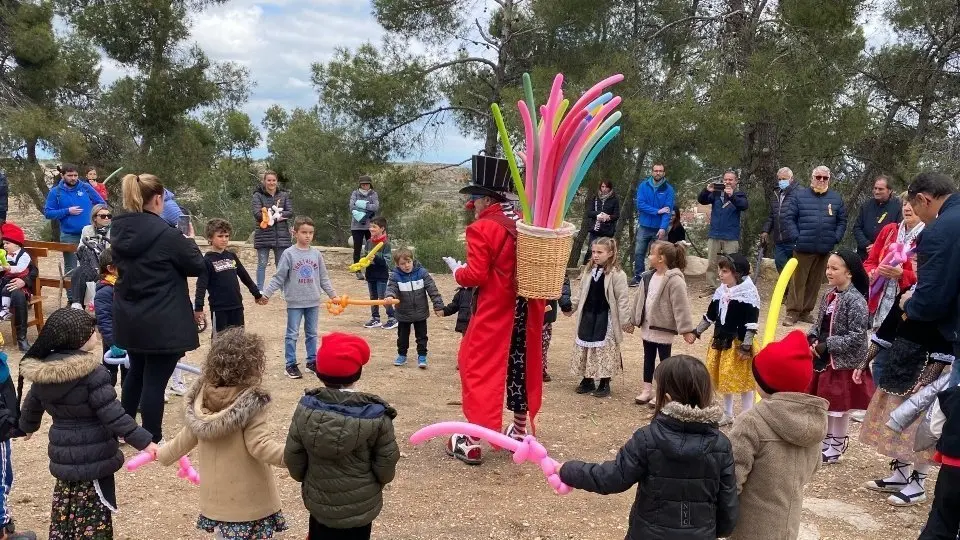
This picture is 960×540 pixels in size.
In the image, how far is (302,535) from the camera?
368 cm

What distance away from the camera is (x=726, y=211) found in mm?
10430

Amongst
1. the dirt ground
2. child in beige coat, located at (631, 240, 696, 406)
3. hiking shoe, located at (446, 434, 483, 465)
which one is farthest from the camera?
child in beige coat, located at (631, 240, 696, 406)

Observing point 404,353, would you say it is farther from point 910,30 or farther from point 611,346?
point 910,30

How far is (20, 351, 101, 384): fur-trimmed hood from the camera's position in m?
2.90

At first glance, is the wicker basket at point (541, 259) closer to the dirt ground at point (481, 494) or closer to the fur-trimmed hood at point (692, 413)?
the dirt ground at point (481, 494)

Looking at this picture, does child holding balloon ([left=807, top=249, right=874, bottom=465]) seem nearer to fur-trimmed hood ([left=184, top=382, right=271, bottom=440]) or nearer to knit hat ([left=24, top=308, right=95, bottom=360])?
fur-trimmed hood ([left=184, top=382, right=271, bottom=440])

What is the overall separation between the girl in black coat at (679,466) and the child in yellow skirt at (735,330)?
2705mm

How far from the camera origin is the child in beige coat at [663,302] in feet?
18.2

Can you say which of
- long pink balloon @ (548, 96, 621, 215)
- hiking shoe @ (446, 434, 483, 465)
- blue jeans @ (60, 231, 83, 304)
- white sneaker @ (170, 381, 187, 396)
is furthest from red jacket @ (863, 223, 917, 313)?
blue jeans @ (60, 231, 83, 304)

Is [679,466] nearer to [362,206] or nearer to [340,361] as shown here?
[340,361]

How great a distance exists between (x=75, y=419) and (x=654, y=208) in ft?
29.8

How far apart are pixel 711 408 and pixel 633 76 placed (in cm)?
993

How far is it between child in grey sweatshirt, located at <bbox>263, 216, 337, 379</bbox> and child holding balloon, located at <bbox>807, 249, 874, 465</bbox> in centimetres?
385

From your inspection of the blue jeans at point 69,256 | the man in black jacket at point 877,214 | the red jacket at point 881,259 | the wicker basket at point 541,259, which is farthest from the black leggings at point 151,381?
the man in black jacket at point 877,214
